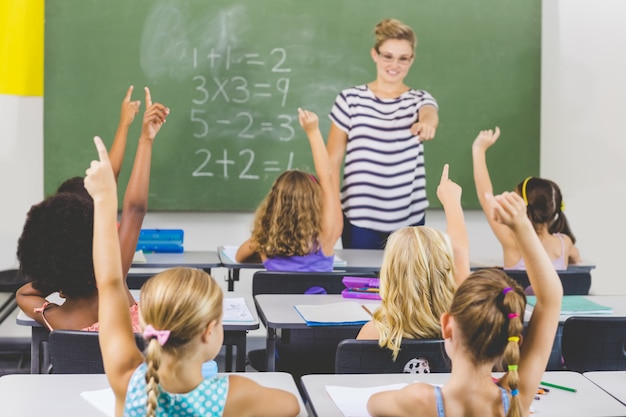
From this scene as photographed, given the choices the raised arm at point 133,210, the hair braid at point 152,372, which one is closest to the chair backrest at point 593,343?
the raised arm at point 133,210

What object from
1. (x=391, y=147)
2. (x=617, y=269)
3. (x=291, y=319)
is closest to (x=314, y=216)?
(x=291, y=319)

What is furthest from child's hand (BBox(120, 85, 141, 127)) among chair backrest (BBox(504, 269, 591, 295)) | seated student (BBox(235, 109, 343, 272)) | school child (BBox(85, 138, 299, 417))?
school child (BBox(85, 138, 299, 417))

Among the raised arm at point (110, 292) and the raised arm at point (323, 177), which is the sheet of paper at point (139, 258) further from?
the raised arm at point (110, 292)

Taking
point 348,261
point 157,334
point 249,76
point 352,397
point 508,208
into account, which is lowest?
point 352,397

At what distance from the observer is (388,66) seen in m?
4.73

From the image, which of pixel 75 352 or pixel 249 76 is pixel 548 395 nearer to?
pixel 75 352

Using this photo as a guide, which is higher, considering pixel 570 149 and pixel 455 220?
pixel 570 149

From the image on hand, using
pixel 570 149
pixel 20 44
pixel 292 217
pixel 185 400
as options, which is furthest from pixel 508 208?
pixel 20 44

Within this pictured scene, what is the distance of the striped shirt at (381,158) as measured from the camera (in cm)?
472

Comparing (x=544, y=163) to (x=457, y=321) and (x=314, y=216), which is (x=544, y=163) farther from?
(x=457, y=321)

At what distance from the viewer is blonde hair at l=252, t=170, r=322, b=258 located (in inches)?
143

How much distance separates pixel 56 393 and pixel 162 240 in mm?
2584

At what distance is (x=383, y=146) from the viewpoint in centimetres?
473

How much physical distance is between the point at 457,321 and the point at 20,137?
4122 mm
